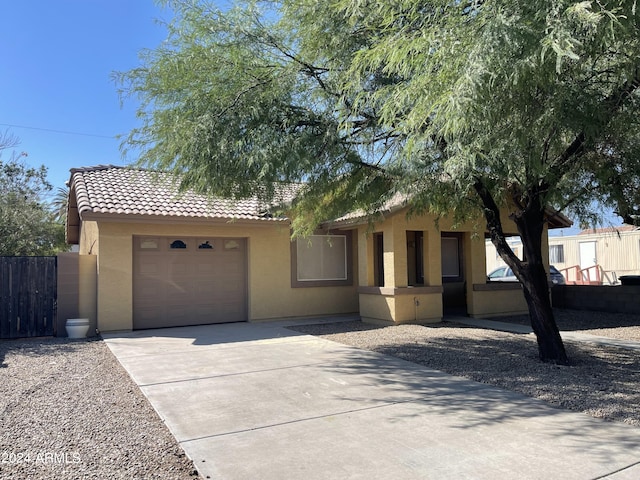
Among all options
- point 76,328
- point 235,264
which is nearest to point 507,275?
point 235,264

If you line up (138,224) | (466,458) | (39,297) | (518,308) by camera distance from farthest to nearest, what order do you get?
(518,308), (138,224), (39,297), (466,458)

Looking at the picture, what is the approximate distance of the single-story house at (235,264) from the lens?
11891mm

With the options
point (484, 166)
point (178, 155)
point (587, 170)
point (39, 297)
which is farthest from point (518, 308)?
point (39, 297)

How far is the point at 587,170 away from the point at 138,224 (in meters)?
9.78


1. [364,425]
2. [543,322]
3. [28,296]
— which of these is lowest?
[364,425]

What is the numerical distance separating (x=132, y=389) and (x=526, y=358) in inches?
252

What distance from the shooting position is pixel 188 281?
42.6 feet

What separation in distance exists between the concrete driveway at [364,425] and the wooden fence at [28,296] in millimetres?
4217

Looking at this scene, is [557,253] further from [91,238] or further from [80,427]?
[80,427]

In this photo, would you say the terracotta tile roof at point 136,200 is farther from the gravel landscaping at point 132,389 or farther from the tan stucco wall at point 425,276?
the gravel landscaping at point 132,389

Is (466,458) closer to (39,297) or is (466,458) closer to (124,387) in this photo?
(124,387)

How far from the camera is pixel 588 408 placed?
5.71 m

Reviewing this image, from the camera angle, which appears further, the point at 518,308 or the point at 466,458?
the point at 518,308

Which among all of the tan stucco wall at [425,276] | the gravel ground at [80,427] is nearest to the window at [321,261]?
the tan stucco wall at [425,276]
